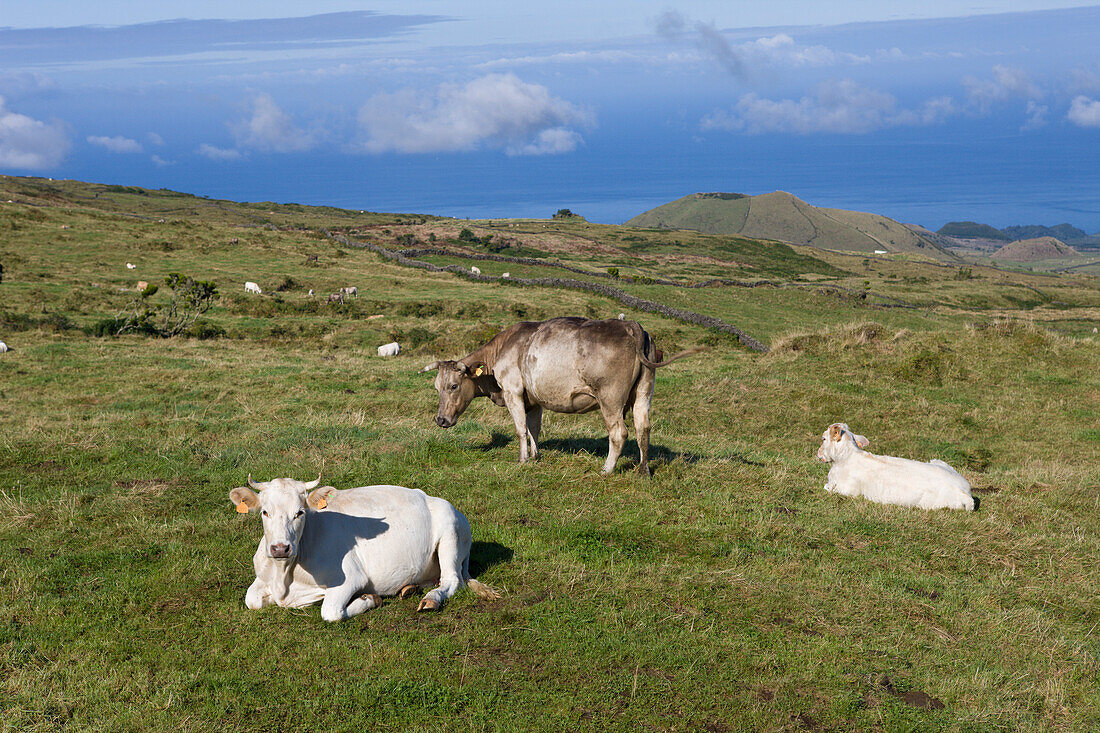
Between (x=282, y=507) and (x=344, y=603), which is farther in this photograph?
(x=344, y=603)

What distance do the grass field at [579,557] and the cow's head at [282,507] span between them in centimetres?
82

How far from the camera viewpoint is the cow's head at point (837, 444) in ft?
42.2

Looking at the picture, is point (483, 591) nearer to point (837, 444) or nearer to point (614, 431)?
point (614, 431)

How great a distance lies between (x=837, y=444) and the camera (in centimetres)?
1303

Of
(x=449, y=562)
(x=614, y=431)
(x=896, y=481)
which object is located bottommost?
(x=449, y=562)

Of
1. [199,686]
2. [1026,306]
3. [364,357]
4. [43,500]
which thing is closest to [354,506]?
[199,686]

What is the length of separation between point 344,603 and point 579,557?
267 centimetres

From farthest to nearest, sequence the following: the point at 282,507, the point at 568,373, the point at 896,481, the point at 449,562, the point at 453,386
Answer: the point at 453,386, the point at 896,481, the point at 568,373, the point at 449,562, the point at 282,507

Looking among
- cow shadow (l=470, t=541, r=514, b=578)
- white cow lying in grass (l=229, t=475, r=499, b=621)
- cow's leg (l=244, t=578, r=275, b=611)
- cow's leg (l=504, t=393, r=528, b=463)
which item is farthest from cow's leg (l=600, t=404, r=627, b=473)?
cow's leg (l=244, t=578, r=275, b=611)

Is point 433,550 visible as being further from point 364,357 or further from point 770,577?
point 364,357

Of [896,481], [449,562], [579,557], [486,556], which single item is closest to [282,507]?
[449,562]

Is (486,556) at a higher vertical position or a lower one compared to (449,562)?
lower

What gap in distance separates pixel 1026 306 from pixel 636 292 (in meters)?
42.2

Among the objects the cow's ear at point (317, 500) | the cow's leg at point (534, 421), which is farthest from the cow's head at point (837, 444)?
the cow's ear at point (317, 500)
